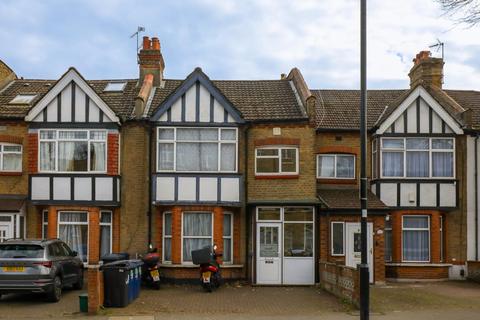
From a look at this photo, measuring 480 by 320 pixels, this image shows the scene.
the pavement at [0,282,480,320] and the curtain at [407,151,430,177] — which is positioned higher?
the curtain at [407,151,430,177]

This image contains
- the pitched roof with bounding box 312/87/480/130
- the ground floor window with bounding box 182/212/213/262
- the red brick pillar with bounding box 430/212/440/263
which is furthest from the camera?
the pitched roof with bounding box 312/87/480/130

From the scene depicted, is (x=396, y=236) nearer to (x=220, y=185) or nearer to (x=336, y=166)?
(x=336, y=166)

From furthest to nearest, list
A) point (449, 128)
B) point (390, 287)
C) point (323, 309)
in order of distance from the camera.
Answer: point (449, 128) < point (390, 287) < point (323, 309)

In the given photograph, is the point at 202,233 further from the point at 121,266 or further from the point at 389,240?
the point at 389,240

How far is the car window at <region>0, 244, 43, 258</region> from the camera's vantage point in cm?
1619

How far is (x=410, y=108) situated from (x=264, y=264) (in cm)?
814

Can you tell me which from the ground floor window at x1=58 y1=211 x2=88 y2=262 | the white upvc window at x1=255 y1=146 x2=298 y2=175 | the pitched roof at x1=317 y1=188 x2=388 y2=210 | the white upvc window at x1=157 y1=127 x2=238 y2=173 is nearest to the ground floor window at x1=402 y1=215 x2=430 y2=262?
the pitched roof at x1=317 y1=188 x2=388 y2=210

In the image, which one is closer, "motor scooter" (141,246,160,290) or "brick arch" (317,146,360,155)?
"motor scooter" (141,246,160,290)

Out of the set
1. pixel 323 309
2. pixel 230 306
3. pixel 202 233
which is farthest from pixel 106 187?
pixel 323 309

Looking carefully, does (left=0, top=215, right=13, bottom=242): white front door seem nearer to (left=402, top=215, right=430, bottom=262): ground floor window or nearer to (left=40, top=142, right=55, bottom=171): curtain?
(left=40, top=142, right=55, bottom=171): curtain

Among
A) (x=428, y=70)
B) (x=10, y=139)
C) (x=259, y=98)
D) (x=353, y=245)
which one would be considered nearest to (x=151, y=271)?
(x=10, y=139)

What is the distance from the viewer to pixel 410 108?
2367 cm

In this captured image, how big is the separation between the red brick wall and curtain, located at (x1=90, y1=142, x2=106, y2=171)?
24 cm

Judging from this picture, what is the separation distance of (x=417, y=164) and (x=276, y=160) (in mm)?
5634
